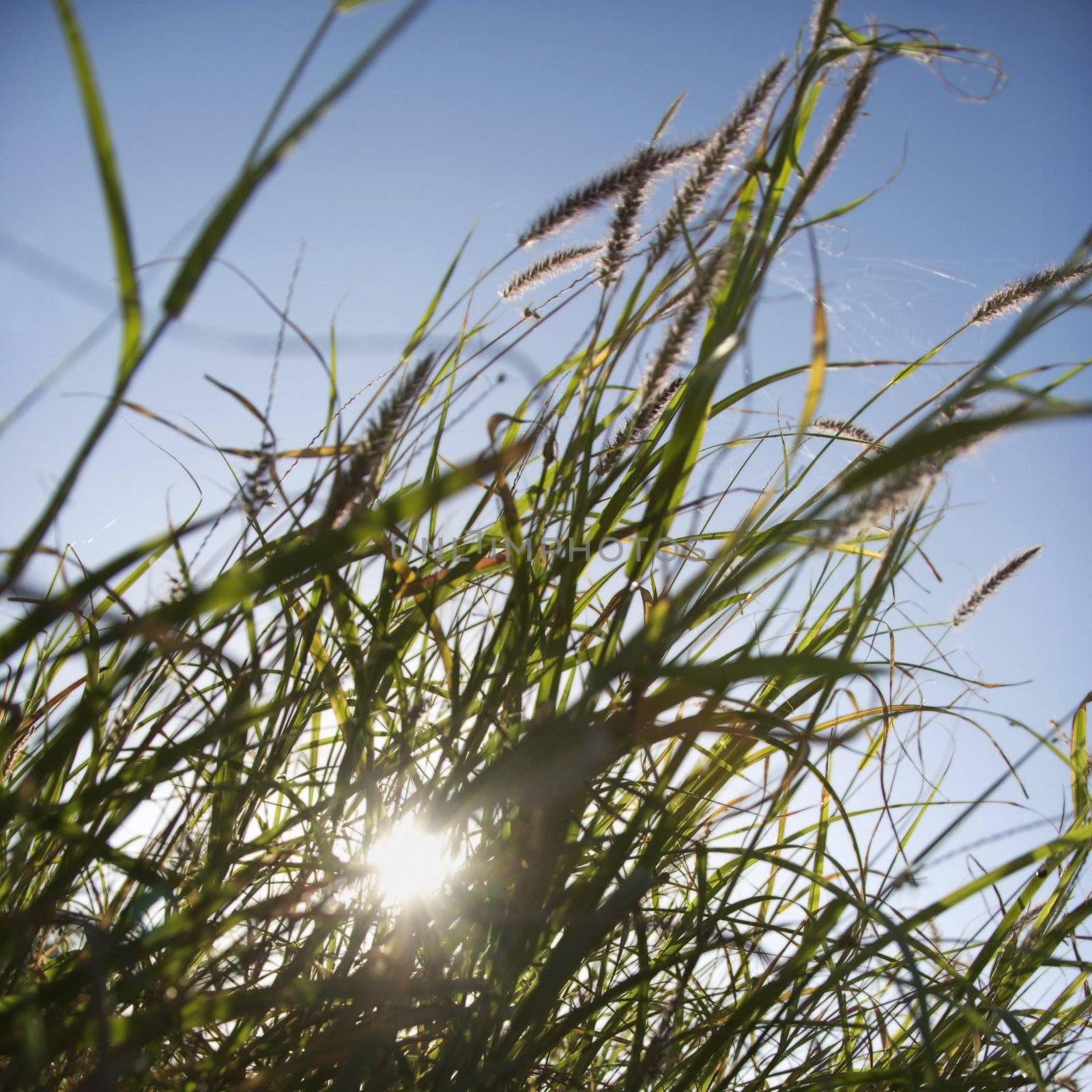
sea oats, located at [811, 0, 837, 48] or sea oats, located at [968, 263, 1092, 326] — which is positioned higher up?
sea oats, located at [811, 0, 837, 48]

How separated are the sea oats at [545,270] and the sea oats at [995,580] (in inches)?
44.3

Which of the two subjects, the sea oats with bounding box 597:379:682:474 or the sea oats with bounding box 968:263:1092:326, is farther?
the sea oats with bounding box 968:263:1092:326

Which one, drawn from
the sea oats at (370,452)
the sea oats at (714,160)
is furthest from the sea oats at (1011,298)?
the sea oats at (370,452)

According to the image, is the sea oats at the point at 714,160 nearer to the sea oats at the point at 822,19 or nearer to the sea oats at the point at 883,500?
the sea oats at the point at 822,19

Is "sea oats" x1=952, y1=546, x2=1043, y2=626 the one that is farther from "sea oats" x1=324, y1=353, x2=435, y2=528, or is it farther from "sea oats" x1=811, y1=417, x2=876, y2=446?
"sea oats" x1=324, y1=353, x2=435, y2=528

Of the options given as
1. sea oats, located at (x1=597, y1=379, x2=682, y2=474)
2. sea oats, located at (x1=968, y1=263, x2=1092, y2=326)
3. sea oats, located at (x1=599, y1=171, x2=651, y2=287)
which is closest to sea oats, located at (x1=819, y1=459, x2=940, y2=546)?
sea oats, located at (x1=597, y1=379, x2=682, y2=474)

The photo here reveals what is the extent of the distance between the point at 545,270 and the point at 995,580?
1214mm

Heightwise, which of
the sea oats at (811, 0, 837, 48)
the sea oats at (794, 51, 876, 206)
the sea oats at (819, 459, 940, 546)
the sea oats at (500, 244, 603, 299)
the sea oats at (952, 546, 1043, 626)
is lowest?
the sea oats at (819, 459, 940, 546)

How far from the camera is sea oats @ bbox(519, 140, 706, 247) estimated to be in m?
1.09

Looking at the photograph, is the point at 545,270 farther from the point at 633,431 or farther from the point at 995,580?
the point at 995,580

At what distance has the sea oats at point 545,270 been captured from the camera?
4.19 ft

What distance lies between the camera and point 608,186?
113cm

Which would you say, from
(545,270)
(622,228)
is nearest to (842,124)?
(622,228)

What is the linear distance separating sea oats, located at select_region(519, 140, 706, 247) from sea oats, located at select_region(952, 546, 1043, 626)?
1.16 meters
